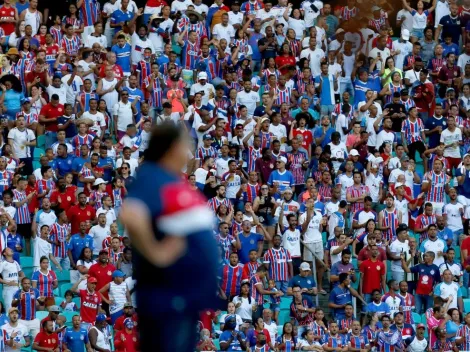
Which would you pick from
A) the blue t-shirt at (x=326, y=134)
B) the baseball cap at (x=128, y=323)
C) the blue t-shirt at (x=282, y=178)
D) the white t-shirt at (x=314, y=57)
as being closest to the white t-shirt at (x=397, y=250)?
the blue t-shirt at (x=282, y=178)

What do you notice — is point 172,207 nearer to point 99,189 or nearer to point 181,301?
point 181,301

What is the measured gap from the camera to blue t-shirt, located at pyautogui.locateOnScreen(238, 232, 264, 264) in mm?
17531

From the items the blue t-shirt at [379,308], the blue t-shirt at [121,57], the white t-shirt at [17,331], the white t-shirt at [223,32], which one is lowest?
the blue t-shirt at [379,308]

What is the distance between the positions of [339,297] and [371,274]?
0.67 m

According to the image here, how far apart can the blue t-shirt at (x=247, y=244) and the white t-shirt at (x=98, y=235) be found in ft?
6.44

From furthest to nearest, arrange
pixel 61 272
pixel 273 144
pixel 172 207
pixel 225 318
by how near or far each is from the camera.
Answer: pixel 273 144 → pixel 61 272 → pixel 225 318 → pixel 172 207

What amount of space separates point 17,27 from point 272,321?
25.1ft

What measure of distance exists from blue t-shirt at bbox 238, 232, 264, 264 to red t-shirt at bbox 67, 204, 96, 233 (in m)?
2.24

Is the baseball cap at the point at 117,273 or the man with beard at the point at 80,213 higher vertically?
the man with beard at the point at 80,213

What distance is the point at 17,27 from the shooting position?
20906 millimetres

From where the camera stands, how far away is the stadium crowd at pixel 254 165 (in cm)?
1656

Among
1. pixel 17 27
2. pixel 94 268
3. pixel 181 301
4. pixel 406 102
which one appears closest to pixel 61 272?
pixel 94 268

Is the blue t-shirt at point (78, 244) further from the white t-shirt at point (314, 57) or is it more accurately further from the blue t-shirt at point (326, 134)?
the white t-shirt at point (314, 57)

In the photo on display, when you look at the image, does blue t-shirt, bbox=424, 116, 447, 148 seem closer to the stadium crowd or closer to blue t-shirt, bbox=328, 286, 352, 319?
the stadium crowd
